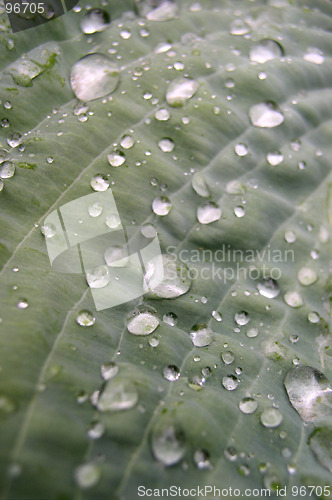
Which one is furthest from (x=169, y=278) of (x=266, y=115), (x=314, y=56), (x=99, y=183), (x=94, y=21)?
(x=314, y=56)

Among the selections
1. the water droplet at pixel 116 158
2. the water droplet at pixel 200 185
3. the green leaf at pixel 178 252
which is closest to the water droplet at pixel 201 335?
the green leaf at pixel 178 252

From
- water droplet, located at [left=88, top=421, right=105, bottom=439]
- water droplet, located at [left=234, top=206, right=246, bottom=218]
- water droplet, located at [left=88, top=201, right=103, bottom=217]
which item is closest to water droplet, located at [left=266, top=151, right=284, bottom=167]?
water droplet, located at [left=234, top=206, right=246, bottom=218]

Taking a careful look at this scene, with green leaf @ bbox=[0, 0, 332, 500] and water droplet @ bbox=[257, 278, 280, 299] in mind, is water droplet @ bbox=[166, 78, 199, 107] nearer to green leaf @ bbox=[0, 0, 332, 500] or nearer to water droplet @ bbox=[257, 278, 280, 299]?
green leaf @ bbox=[0, 0, 332, 500]

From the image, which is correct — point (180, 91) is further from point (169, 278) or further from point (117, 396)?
point (117, 396)

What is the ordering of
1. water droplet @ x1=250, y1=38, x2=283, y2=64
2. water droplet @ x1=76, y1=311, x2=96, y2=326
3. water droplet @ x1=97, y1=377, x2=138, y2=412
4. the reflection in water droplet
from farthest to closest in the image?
water droplet @ x1=250, y1=38, x2=283, y2=64
water droplet @ x1=76, y1=311, x2=96, y2=326
water droplet @ x1=97, y1=377, x2=138, y2=412
the reflection in water droplet

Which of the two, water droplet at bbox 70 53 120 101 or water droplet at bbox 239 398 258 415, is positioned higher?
water droplet at bbox 70 53 120 101

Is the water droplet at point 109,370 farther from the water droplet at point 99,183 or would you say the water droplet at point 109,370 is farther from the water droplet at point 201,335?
the water droplet at point 99,183

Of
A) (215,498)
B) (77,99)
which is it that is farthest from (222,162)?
(215,498)
